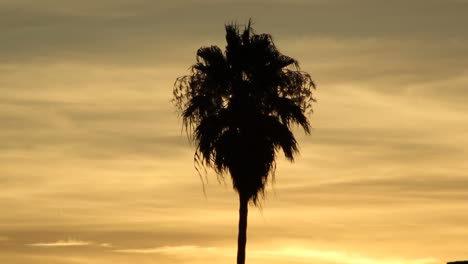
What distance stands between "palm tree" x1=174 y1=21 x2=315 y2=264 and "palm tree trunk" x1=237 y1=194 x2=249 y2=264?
494mm

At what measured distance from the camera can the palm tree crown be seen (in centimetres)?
7694

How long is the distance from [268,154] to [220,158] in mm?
2657

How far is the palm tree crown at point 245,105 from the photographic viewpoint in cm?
7694

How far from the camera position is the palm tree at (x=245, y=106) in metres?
76.9

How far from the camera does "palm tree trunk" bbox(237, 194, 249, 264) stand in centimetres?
7556

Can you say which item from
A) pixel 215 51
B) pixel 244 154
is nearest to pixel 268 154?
pixel 244 154

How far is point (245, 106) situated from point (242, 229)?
689cm

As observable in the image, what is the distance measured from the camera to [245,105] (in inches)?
3059

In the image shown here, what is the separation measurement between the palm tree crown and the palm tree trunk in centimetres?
79

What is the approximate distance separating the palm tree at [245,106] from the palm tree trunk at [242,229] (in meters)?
0.49

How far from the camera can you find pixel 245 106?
77.6 meters

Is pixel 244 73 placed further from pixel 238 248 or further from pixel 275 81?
pixel 238 248

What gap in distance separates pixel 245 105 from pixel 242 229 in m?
6.96

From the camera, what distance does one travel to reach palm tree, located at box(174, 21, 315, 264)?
76875 mm
